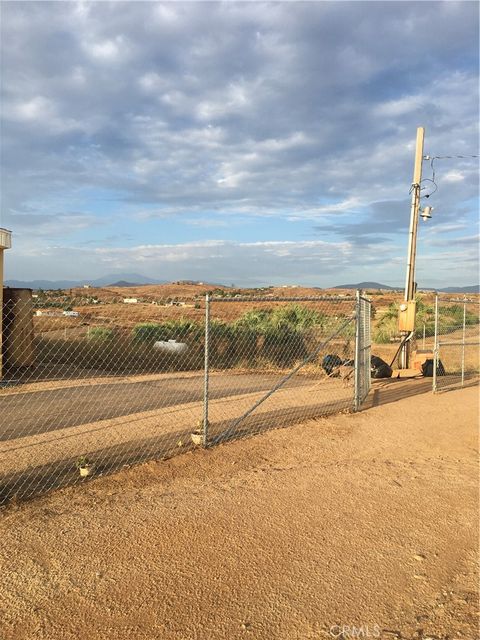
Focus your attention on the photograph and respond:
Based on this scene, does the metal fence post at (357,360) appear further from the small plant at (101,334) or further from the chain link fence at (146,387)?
the small plant at (101,334)

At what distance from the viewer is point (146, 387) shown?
36.4 ft

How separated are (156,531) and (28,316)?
983cm

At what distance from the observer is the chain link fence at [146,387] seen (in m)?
6.49

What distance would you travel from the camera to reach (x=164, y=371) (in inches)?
549

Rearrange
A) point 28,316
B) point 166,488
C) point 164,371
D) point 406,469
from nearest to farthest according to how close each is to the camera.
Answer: point 166,488
point 406,469
point 28,316
point 164,371

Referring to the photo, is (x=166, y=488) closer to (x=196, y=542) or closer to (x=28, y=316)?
(x=196, y=542)

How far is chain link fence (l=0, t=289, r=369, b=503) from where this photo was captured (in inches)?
256

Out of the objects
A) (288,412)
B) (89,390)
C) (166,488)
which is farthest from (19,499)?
(89,390)

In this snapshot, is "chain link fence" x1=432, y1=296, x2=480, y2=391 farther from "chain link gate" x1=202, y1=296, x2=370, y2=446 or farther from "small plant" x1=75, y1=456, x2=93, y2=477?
"small plant" x1=75, y1=456, x2=93, y2=477

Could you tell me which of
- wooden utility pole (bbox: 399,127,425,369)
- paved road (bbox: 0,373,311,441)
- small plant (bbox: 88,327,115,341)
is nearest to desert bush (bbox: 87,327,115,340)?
small plant (bbox: 88,327,115,341)

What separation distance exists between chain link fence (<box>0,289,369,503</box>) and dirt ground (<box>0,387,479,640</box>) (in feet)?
2.57
